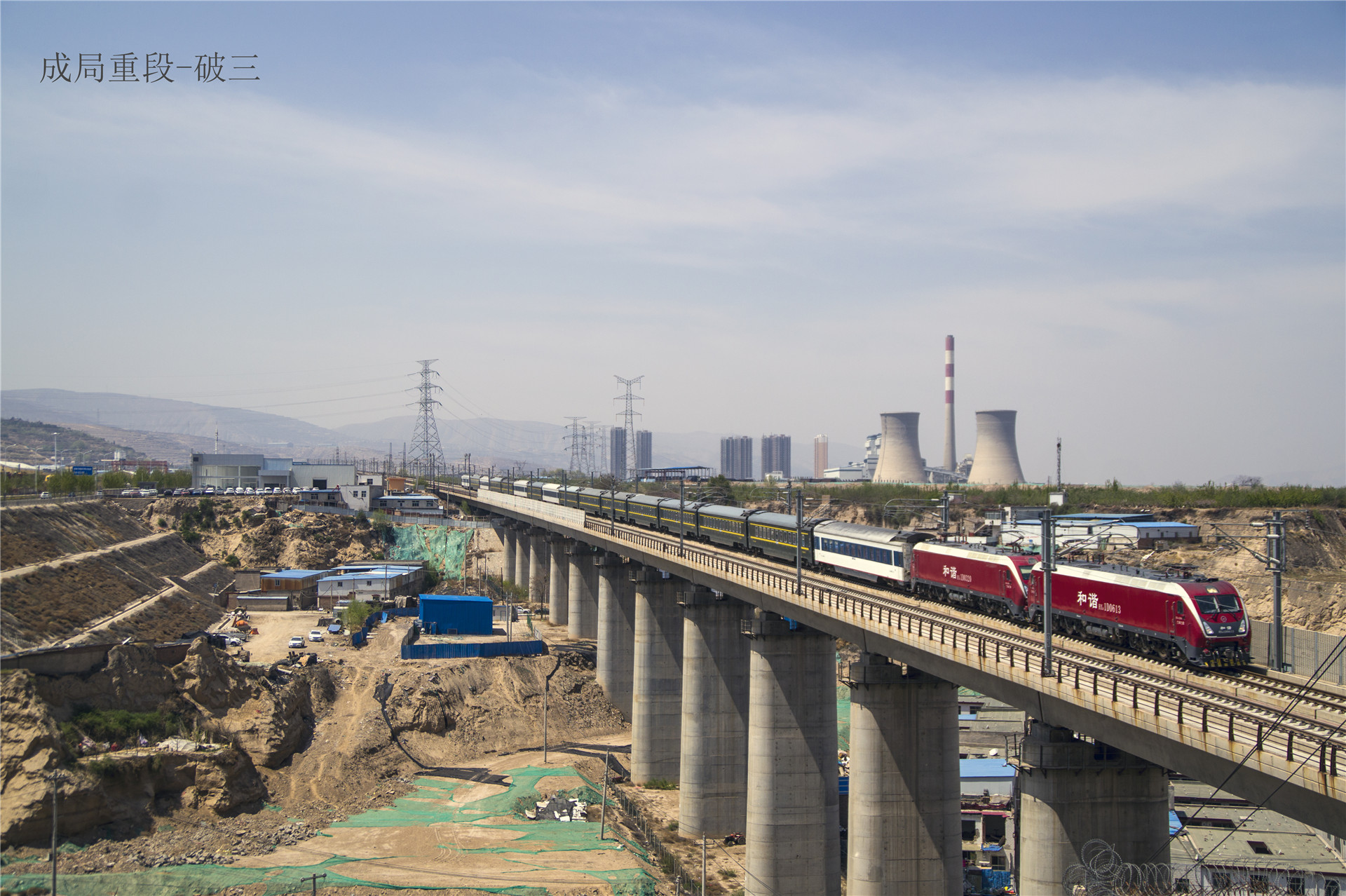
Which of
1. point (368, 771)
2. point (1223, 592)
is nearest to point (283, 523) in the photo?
point (368, 771)

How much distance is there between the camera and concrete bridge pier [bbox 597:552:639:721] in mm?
75875

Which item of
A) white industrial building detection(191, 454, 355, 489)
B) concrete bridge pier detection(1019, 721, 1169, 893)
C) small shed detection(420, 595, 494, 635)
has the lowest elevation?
A: small shed detection(420, 595, 494, 635)

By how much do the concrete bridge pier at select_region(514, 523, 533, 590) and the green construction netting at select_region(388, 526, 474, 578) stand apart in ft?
25.0

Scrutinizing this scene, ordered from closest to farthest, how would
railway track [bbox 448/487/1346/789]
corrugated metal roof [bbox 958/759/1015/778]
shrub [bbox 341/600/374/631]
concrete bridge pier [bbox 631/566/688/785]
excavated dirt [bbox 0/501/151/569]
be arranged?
railway track [bbox 448/487/1346/789]
corrugated metal roof [bbox 958/759/1015/778]
concrete bridge pier [bbox 631/566/688/785]
excavated dirt [bbox 0/501/151/569]
shrub [bbox 341/600/374/631]

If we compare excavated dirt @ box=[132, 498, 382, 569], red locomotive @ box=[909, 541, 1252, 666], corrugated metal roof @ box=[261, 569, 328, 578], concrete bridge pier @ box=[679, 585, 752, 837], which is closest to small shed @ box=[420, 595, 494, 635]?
corrugated metal roof @ box=[261, 569, 328, 578]

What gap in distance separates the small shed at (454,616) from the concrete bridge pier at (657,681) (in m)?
26.2

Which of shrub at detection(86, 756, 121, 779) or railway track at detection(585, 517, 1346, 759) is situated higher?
railway track at detection(585, 517, 1346, 759)

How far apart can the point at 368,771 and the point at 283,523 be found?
73.3 metres

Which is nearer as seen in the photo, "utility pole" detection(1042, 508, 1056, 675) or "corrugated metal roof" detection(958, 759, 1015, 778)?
"utility pole" detection(1042, 508, 1056, 675)

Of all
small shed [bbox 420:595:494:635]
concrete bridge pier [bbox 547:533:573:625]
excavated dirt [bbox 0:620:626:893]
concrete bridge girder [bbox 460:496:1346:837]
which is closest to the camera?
concrete bridge girder [bbox 460:496:1346:837]

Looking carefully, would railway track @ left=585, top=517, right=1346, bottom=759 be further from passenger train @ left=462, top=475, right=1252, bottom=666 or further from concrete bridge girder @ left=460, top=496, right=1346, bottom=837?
passenger train @ left=462, top=475, right=1252, bottom=666

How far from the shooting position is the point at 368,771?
55.2m

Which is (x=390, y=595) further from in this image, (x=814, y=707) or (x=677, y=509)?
(x=814, y=707)

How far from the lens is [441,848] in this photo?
43.6m
